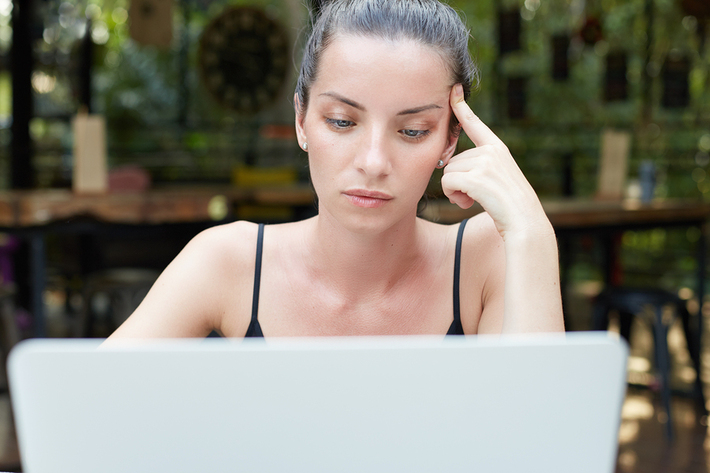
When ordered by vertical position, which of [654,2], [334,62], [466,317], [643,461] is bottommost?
[643,461]

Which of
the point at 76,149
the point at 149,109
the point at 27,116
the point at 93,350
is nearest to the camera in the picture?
the point at 93,350

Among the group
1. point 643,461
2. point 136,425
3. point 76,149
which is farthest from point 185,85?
point 136,425

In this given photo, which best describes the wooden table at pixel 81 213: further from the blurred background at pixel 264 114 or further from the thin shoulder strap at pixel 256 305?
the thin shoulder strap at pixel 256 305

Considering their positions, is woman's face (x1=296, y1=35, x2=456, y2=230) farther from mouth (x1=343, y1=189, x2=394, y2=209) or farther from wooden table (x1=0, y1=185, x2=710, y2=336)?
wooden table (x1=0, y1=185, x2=710, y2=336)

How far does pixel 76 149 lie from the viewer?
3645mm

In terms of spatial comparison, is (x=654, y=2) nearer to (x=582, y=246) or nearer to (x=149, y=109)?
(x=582, y=246)

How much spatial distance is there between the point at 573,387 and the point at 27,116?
19.3ft

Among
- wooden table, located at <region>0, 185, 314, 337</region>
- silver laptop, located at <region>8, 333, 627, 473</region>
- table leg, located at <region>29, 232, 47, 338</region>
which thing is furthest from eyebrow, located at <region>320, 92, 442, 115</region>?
table leg, located at <region>29, 232, 47, 338</region>

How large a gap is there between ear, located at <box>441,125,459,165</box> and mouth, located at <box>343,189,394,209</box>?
13cm

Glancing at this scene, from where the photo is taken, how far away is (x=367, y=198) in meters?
0.89

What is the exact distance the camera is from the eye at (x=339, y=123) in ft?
2.89

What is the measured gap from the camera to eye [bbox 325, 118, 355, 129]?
0.88 meters

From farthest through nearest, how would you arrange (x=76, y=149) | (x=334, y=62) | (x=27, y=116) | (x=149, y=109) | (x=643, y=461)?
(x=149, y=109) → (x=27, y=116) → (x=76, y=149) → (x=643, y=461) → (x=334, y=62)

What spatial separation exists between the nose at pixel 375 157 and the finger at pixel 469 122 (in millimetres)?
182
